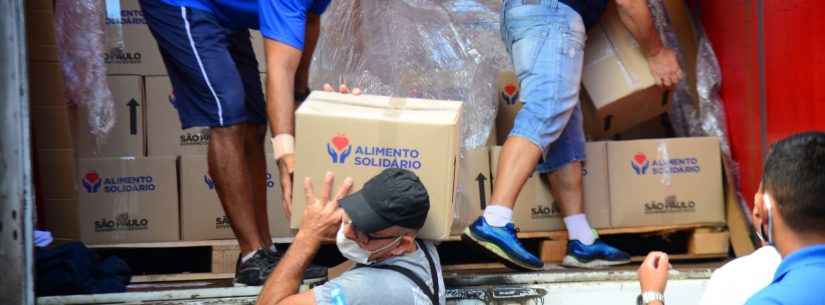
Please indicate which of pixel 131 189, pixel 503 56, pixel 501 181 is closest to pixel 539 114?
pixel 501 181

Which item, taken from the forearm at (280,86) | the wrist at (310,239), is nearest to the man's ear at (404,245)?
the wrist at (310,239)

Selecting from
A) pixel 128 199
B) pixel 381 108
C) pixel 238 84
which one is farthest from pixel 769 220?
pixel 128 199

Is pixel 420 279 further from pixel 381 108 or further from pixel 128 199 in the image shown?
pixel 128 199

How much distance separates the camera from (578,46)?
4152 mm

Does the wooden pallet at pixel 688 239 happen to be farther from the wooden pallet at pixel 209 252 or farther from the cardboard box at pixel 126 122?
the cardboard box at pixel 126 122

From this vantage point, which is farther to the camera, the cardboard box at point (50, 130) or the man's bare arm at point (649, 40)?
the cardboard box at point (50, 130)

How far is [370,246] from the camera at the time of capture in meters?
3.10

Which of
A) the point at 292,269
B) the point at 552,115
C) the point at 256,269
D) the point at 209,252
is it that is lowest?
the point at 209,252

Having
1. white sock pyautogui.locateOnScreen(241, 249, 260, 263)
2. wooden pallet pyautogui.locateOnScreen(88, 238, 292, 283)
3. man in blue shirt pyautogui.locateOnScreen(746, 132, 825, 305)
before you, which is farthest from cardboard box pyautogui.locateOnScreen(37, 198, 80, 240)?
man in blue shirt pyautogui.locateOnScreen(746, 132, 825, 305)

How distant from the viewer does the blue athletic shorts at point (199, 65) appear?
389 cm

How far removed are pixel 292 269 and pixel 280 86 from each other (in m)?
0.70

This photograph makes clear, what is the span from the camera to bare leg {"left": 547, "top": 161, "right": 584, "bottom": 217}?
4371 millimetres

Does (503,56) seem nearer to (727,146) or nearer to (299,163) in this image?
(727,146)

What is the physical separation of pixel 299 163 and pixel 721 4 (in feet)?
7.50
